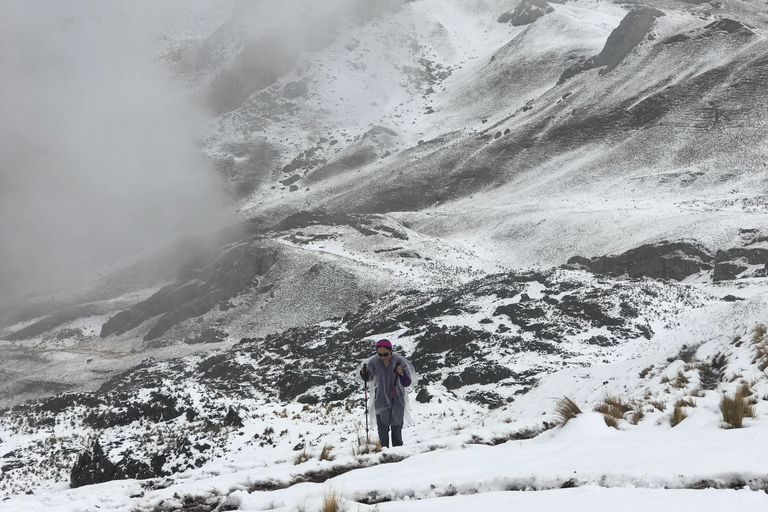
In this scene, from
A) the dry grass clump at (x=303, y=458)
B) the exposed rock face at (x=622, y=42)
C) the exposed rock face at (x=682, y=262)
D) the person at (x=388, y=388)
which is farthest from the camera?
the exposed rock face at (x=622, y=42)

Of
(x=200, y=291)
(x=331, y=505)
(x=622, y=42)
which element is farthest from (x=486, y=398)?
(x=622, y=42)

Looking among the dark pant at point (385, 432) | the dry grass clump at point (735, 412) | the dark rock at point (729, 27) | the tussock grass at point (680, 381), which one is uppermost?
the dark rock at point (729, 27)

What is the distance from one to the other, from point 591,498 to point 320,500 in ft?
6.54

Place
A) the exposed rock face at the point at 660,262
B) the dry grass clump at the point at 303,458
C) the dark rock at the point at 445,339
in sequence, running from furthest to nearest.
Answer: the exposed rock face at the point at 660,262, the dark rock at the point at 445,339, the dry grass clump at the point at 303,458

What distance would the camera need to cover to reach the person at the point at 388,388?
28.2 feet

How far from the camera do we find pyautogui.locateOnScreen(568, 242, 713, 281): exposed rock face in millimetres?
32188

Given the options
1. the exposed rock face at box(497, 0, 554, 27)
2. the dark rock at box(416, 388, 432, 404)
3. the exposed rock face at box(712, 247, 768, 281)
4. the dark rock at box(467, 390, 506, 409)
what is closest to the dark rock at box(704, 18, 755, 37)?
the exposed rock face at box(497, 0, 554, 27)

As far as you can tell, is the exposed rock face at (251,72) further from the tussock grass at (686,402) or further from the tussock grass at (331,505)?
the tussock grass at (331,505)

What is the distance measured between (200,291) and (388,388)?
39476 millimetres

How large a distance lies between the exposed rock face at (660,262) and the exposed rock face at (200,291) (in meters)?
27.0

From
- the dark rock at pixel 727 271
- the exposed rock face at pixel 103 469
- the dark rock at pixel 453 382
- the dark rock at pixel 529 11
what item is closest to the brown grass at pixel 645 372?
the dark rock at pixel 453 382

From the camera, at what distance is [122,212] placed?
3474 inches

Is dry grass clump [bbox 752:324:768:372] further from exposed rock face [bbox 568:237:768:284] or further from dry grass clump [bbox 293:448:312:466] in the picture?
exposed rock face [bbox 568:237:768:284]

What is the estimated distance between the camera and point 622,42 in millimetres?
82750
